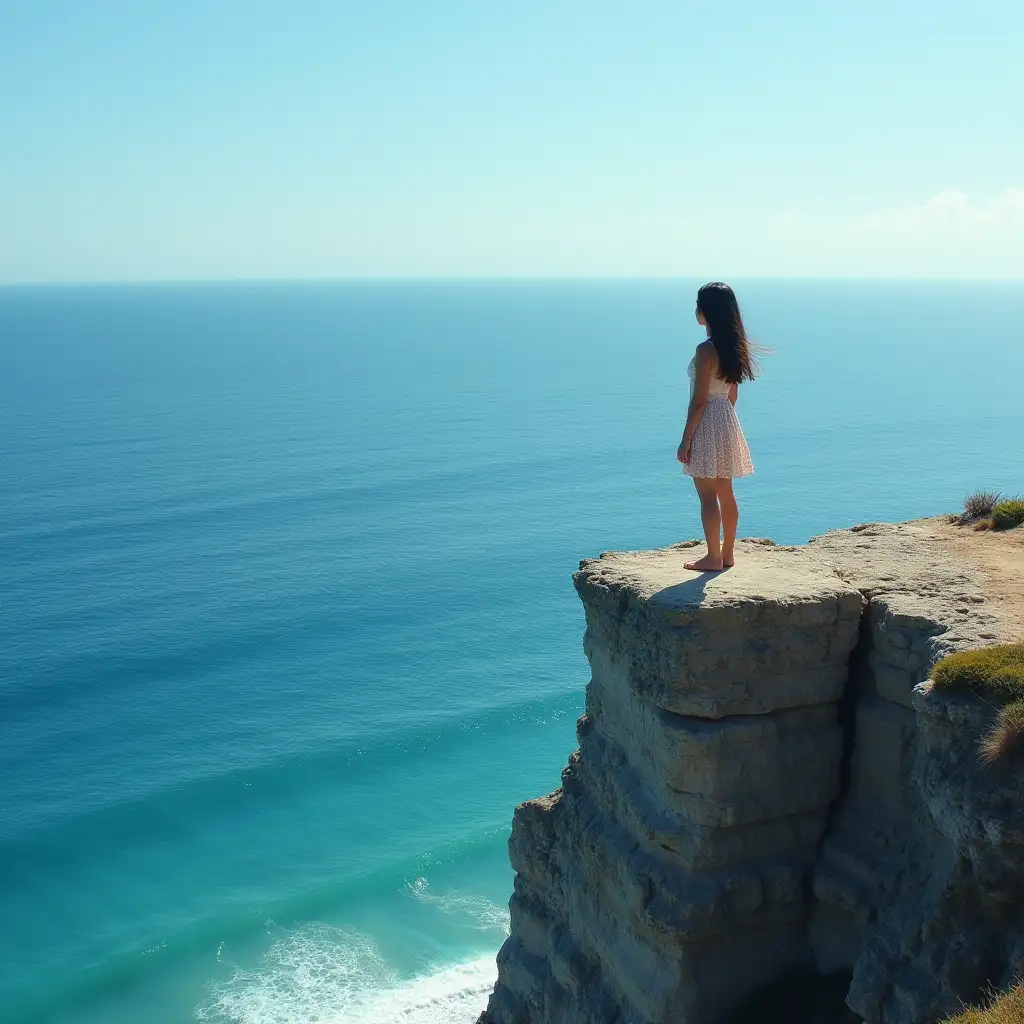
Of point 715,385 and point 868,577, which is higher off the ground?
point 715,385

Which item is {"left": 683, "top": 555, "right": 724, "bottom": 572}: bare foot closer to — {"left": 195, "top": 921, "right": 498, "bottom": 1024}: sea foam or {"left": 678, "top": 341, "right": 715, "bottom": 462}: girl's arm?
{"left": 678, "top": 341, "right": 715, "bottom": 462}: girl's arm

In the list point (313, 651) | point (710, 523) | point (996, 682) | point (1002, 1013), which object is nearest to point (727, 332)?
point (710, 523)

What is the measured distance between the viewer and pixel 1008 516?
586 inches

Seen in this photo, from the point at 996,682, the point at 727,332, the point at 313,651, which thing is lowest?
the point at 313,651

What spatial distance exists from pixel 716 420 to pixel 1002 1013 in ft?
22.0

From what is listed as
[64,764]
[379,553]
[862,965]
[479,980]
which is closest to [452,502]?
[379,553]

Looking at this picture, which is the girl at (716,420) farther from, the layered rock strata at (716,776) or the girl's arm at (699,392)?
the layered rock strata at (716,776)

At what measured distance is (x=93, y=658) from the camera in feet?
153

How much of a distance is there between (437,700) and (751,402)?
251ft

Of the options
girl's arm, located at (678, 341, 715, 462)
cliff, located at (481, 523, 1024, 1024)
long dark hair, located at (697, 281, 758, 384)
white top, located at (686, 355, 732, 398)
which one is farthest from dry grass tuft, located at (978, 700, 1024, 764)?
white top, located at (686, 355, 732, 398)

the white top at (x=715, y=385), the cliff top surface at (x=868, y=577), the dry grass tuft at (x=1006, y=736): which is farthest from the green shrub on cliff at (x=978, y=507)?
the dry grass tuft at (x=1006, y=736)

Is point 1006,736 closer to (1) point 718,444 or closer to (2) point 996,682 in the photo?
(2) point 996,682

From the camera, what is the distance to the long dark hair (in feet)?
38.5

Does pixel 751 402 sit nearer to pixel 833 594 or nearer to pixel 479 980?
pixel 479 980
